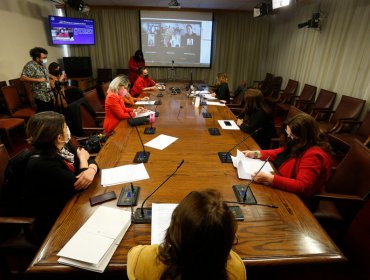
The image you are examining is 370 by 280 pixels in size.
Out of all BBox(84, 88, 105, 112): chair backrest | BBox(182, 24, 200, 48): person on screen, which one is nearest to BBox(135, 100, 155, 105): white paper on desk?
BBox(84, 88, 105, 112): chair backrest

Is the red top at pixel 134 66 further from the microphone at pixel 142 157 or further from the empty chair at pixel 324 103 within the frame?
the microphone at pixel 142 157

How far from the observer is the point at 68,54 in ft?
21.7

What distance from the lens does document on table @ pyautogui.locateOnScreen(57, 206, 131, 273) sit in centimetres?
90

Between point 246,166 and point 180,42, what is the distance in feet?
19.9

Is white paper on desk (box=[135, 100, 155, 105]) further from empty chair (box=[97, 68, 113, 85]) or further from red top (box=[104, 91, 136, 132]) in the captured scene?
empty chair (box=[97, 68, 113, 85])

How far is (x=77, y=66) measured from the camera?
617 cm

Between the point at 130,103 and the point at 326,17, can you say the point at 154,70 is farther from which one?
the point at 326,17

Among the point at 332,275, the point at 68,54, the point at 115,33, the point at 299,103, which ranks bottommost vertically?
the point at 332,275

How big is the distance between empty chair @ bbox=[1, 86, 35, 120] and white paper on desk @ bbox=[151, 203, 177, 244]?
135 inches

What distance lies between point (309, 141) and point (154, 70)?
244 inches

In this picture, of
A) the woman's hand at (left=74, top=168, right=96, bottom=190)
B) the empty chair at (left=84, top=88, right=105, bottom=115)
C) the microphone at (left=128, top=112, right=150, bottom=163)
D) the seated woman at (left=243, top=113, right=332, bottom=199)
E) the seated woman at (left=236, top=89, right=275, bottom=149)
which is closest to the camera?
the woman's hand at (left=74, top=168, right=96, bottom=190)

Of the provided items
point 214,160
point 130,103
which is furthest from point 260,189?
point 130,103

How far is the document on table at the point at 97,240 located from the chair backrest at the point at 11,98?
3305 millimetres

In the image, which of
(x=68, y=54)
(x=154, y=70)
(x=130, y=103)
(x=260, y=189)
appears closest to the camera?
(x=260, y=189)
